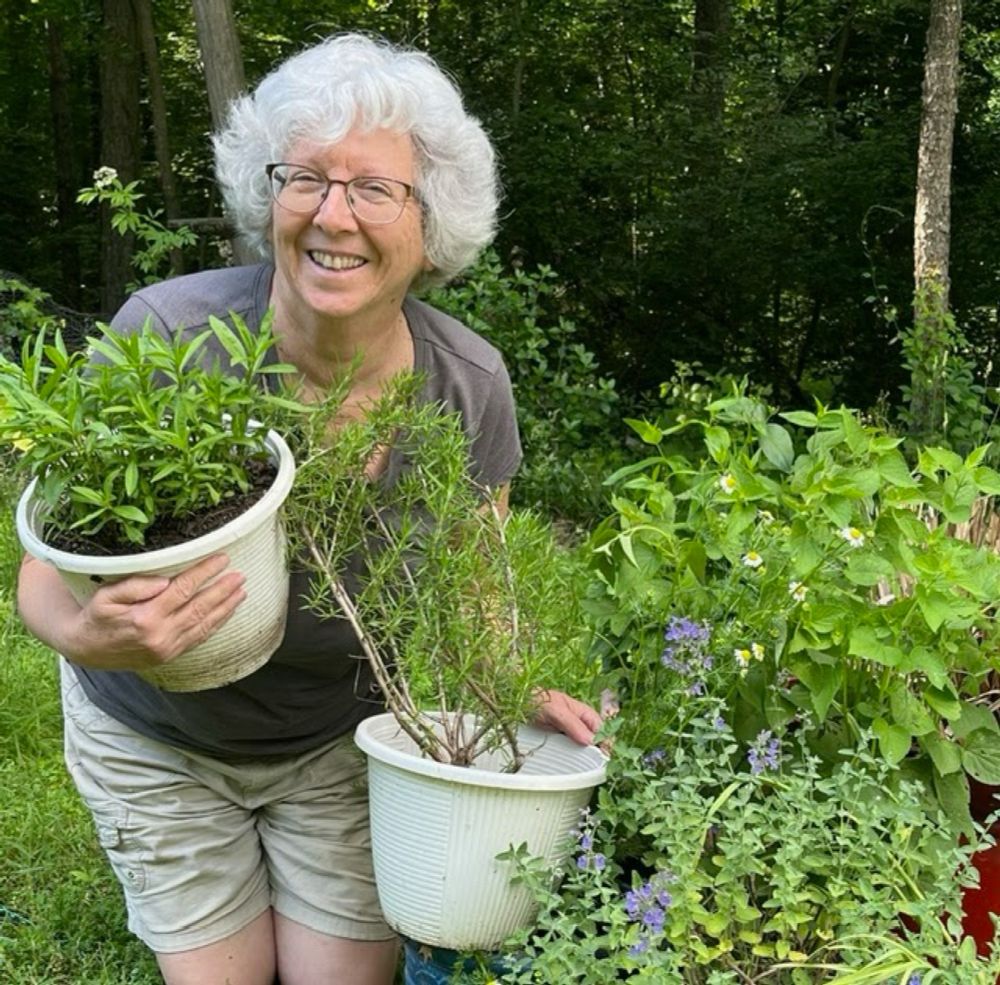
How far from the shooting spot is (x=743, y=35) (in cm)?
846

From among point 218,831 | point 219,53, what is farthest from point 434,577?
point 219,53

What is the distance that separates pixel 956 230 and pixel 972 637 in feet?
20.4

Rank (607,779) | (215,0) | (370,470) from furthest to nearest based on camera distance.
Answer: (215,0)
(370,470)
(607,779)

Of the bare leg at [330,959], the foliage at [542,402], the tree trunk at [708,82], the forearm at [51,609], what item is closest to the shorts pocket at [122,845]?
the bare leg at [330,959]

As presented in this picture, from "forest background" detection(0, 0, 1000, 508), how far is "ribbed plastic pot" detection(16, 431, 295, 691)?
16.2 feet

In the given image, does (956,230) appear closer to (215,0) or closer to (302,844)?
(215,0)

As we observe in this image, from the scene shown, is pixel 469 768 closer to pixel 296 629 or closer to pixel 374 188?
pixel 296 629

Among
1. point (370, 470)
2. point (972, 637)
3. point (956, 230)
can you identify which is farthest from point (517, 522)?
point (956, 230)

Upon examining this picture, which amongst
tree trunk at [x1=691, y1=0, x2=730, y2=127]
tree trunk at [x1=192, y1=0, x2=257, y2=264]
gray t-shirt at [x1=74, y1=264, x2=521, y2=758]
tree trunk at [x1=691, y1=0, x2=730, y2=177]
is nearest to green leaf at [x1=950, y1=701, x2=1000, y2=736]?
gray t-shirt at [x1=74, y1=264, x2=521, y2=758]

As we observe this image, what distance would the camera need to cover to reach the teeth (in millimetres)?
1812

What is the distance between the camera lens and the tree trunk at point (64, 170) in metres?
10.5

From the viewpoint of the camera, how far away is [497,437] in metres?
2.12

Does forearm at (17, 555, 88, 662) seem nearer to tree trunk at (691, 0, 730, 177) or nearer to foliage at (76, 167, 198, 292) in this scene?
foliage at (76, 167, 198, 292)

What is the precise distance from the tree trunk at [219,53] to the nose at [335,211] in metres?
3.86
